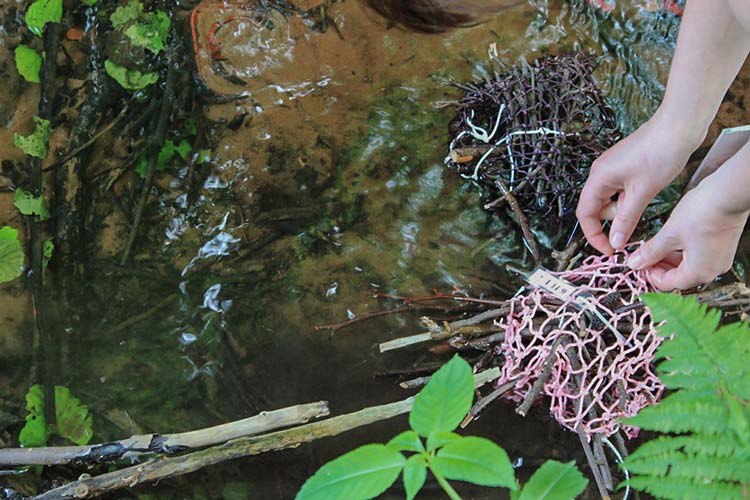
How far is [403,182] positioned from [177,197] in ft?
3.12

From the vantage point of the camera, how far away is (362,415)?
1.99 m

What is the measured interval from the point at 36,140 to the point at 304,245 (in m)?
1.23

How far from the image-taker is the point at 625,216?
1.89m

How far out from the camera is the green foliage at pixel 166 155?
2.65 m

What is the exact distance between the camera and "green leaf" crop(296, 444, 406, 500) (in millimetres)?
999

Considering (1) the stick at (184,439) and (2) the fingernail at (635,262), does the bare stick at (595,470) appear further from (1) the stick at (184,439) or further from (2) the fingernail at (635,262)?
(1) the stick at (184,439)

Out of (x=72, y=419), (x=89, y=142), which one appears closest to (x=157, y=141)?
(x=89, y=142)

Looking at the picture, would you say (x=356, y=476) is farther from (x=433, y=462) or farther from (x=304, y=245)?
(x=304, y=245)

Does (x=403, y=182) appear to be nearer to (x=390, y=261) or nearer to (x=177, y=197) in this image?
(x=390, y=261)

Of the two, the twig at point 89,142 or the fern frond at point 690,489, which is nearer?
the fern frond at point 690,489

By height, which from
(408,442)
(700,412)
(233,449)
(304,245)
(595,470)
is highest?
(700,412)

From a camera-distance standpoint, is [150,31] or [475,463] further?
[150,31]

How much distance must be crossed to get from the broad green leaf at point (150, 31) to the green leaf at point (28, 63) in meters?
0.40

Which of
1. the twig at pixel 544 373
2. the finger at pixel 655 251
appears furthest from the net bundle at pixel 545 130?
the twig at pixel 544 373
